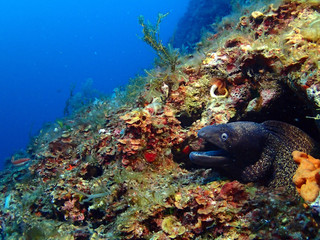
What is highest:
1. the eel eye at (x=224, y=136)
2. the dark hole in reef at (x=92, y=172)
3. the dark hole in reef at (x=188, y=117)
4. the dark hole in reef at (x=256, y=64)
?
the dark hole in reef at (x=92, y=172)

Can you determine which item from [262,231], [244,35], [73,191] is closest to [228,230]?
[262,231]

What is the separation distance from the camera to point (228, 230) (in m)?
2.32

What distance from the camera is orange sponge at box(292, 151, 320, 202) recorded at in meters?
1.94

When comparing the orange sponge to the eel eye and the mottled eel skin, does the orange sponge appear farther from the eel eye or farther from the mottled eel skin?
the eel eye

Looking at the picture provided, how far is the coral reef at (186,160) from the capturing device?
242 centimetres

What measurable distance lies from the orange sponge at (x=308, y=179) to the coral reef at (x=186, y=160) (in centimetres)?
5

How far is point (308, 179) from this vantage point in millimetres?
2070

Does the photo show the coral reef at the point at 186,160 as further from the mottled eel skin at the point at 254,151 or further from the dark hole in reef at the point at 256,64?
the mottled eel skin at the point at 254,151

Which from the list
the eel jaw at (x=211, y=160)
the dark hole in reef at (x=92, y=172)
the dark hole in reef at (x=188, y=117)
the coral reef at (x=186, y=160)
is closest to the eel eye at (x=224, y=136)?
the eel jaw at (x=211, y=160)

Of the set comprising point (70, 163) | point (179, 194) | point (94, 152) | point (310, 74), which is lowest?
point (179, 194)

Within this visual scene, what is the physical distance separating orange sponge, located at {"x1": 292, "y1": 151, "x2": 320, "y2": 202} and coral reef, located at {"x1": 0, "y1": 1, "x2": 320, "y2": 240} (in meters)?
0.05

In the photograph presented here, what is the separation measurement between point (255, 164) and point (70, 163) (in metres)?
3.94

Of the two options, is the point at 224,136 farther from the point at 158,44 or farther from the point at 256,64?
the point at 158,44

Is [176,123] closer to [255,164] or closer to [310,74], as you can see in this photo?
[255,164]
